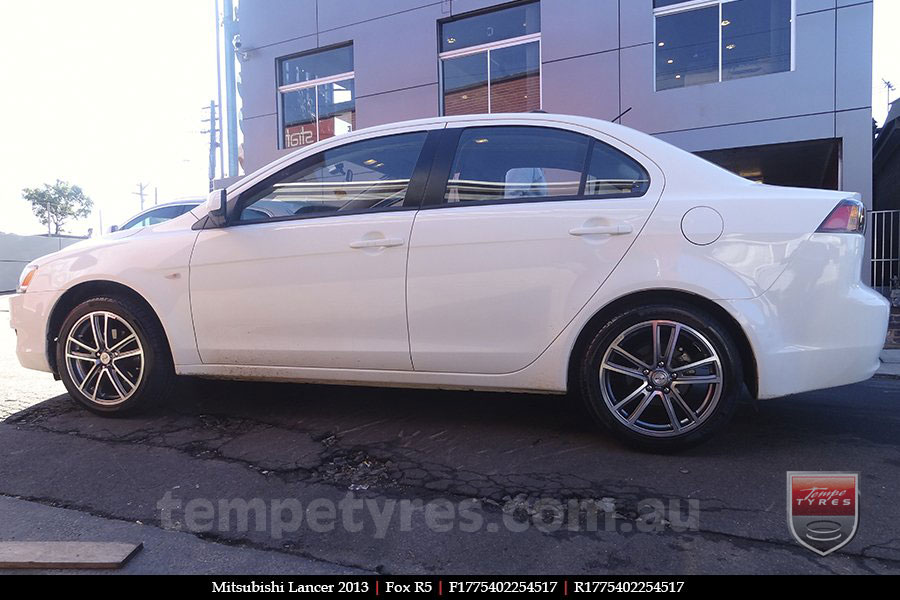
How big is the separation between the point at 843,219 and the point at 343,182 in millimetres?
2550

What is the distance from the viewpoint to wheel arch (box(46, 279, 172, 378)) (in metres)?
3.45

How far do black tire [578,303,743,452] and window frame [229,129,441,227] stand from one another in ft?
4.04

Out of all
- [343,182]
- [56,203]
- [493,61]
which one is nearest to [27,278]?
[343,182]

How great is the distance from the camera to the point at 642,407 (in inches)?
108

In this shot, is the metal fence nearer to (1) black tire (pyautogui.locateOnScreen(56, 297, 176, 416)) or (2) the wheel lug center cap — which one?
(2) the wheel lug center cap

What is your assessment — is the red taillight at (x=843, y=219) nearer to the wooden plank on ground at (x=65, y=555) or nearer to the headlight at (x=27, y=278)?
the wooden plank on ground at (x=65, y=555)

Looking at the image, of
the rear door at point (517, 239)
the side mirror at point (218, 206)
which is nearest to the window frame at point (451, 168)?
the rear door at point (517, 239)

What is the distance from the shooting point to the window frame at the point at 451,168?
2871 millimetres

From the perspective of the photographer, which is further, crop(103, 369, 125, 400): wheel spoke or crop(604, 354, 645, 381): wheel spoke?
crop(103, 369, 125, 400): wheel spoke

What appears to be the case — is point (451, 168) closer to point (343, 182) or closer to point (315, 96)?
point (343, 182)

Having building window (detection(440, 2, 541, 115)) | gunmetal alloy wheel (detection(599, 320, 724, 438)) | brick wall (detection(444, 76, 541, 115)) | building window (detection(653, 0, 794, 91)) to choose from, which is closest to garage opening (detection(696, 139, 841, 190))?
building window (detection(653, 0, 794, 91))
